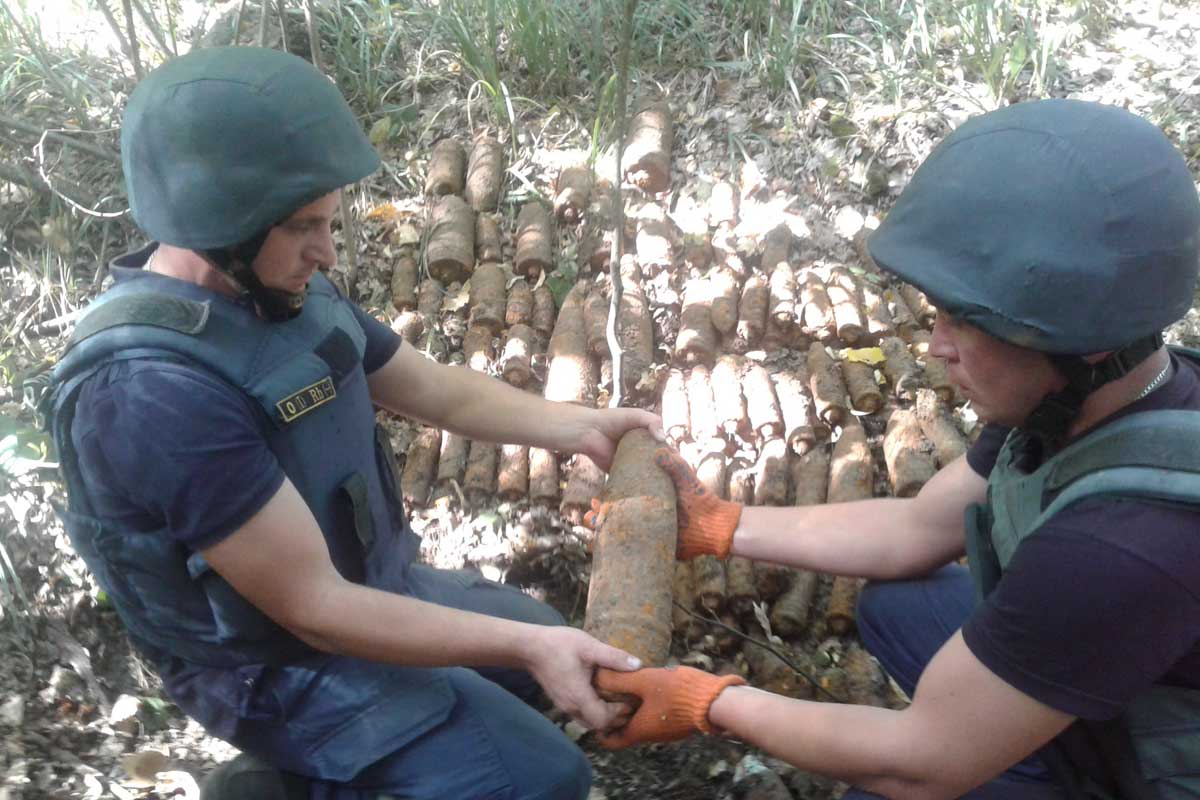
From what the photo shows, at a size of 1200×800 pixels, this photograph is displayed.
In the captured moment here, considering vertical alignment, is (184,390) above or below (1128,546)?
above

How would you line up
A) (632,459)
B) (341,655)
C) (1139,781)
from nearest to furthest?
(1139,781)
(341,655)
(632,459)

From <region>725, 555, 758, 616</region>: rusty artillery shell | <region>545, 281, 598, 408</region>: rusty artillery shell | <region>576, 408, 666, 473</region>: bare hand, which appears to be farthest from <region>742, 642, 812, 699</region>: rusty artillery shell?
<region>545, 281, 598, 408</region>: rusty artillery shell

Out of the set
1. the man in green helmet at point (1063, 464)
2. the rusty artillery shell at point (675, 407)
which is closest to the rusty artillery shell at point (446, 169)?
the rusty artillery shell at point (675, 407)

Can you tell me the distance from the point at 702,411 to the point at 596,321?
657 mm

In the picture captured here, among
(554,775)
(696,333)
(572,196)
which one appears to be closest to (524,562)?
(696,333)

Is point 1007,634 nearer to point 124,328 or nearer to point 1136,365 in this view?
point 1136,365

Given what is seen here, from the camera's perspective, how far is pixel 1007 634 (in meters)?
1.60

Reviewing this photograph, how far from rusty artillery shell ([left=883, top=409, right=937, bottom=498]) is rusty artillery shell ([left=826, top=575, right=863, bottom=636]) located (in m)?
0.35

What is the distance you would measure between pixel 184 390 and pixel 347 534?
1.79 feet

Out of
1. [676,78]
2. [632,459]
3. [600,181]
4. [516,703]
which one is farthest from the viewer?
[676,78]

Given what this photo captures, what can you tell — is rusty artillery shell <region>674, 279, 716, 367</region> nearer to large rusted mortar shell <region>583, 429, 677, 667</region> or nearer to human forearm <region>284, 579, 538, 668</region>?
large rusted mortar shell <region>583, 429, 677, 667</region>

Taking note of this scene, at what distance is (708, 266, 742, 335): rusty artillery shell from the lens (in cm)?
395

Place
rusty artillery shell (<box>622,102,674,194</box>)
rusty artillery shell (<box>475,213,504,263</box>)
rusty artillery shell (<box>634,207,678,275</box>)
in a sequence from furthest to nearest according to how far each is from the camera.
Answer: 1. rusty artillery shell (<box>622,102,674,194</box>)
2. rusty artillery shell (<box>475,213,504,263</box>)
3. rusty artillery shell (<box>634,207,678,275</box>)

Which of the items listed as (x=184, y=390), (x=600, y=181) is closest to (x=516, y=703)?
(x=184, y=390)
